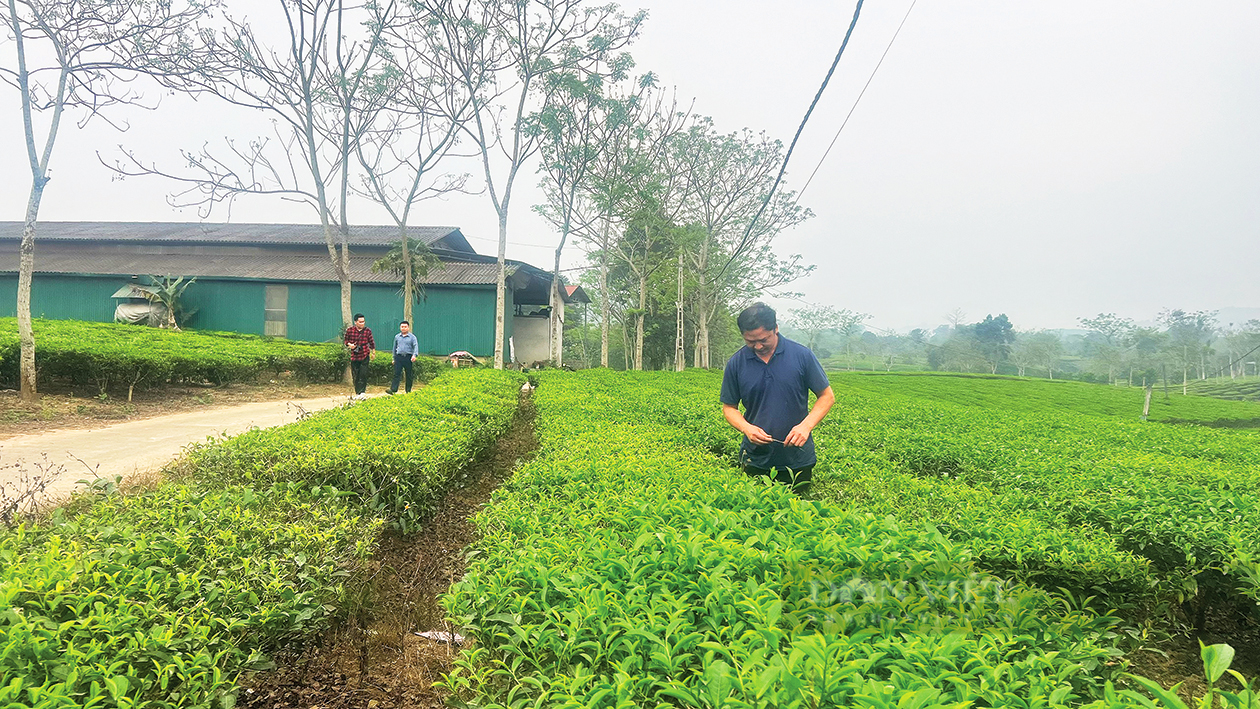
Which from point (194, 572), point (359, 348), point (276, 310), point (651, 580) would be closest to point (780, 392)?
point (651, 580)

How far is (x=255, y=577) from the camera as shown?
91.4 inches

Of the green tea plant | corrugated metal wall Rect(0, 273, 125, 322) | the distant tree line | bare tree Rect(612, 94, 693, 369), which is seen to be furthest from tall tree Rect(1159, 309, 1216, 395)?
corrugated metal wall Rect(0, 273, 125, 322)

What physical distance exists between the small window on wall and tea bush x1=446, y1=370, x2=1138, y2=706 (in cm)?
2545

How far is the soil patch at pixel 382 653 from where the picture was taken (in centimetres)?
235

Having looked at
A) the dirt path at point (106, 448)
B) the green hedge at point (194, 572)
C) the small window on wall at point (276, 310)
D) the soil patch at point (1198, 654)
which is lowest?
the soil patch at point (1198, 654)

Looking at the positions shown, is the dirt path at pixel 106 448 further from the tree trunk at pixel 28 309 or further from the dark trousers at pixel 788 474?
the dark trousers at pixel 788 474

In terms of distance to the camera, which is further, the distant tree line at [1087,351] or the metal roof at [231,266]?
the distant tree line at [1087,351]

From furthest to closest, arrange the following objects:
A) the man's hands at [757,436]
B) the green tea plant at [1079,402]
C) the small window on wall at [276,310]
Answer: the green tea plant at [1079,402] → the small window on wall at [276,310] → the man's hands at [757,436]

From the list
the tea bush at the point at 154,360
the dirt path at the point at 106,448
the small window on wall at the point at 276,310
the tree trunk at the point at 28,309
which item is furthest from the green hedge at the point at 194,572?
the small window on wall at the point at 276,310

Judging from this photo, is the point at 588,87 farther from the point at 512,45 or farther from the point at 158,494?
the point at 158,494

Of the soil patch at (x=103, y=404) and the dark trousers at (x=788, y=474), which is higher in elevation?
the dark trousers at (x=788, y=474)

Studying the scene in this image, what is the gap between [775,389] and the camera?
389 cm

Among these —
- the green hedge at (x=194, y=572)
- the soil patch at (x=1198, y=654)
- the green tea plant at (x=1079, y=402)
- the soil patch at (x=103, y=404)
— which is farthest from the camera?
the green tea plant at (x=1079, y=402)

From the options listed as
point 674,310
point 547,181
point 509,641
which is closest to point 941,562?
point 509,641
